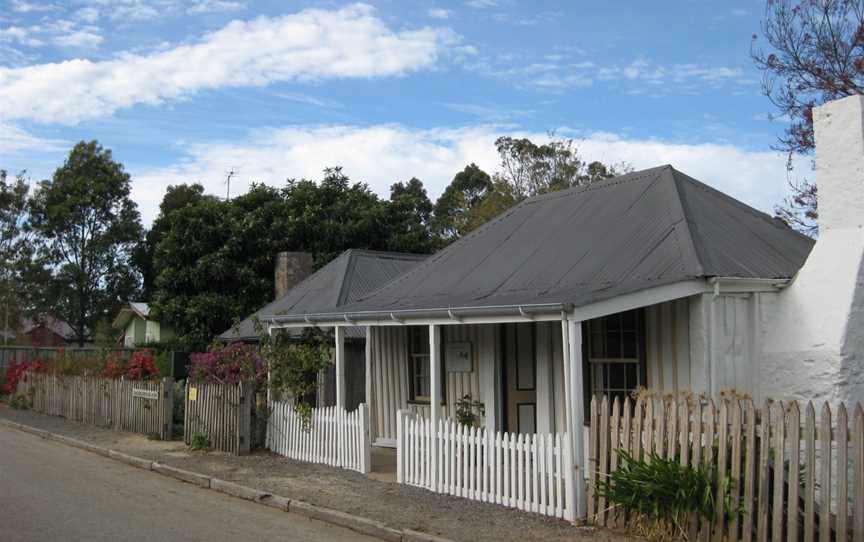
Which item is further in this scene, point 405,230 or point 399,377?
point 405,230

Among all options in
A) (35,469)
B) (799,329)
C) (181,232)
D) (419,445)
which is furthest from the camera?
(181,232)

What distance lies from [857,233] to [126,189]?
143ft

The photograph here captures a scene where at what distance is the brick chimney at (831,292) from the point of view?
30.1ft

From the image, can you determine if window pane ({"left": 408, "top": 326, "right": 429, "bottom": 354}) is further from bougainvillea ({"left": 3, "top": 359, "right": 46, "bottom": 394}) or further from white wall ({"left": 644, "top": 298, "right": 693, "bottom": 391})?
bougainvillea ({"left": 3, "top": 359, "right": 46, "bottom": 394})

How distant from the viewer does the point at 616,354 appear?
36.6ft

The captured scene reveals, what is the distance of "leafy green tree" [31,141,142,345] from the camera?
4444 centimetres

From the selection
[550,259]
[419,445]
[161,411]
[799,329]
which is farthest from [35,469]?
[799,329]

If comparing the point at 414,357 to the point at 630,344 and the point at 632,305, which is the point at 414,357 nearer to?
the point at 630,344

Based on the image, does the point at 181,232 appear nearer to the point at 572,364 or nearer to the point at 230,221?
the point at 230,221

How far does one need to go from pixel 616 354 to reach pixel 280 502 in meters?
4.84

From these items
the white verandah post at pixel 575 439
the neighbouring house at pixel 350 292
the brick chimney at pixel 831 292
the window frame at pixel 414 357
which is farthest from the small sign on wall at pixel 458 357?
the brick chimney at pixel 831 292

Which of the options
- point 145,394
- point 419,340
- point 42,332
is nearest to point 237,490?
point 419,340

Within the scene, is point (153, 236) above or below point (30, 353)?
above

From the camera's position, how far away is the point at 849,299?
9.09 m
